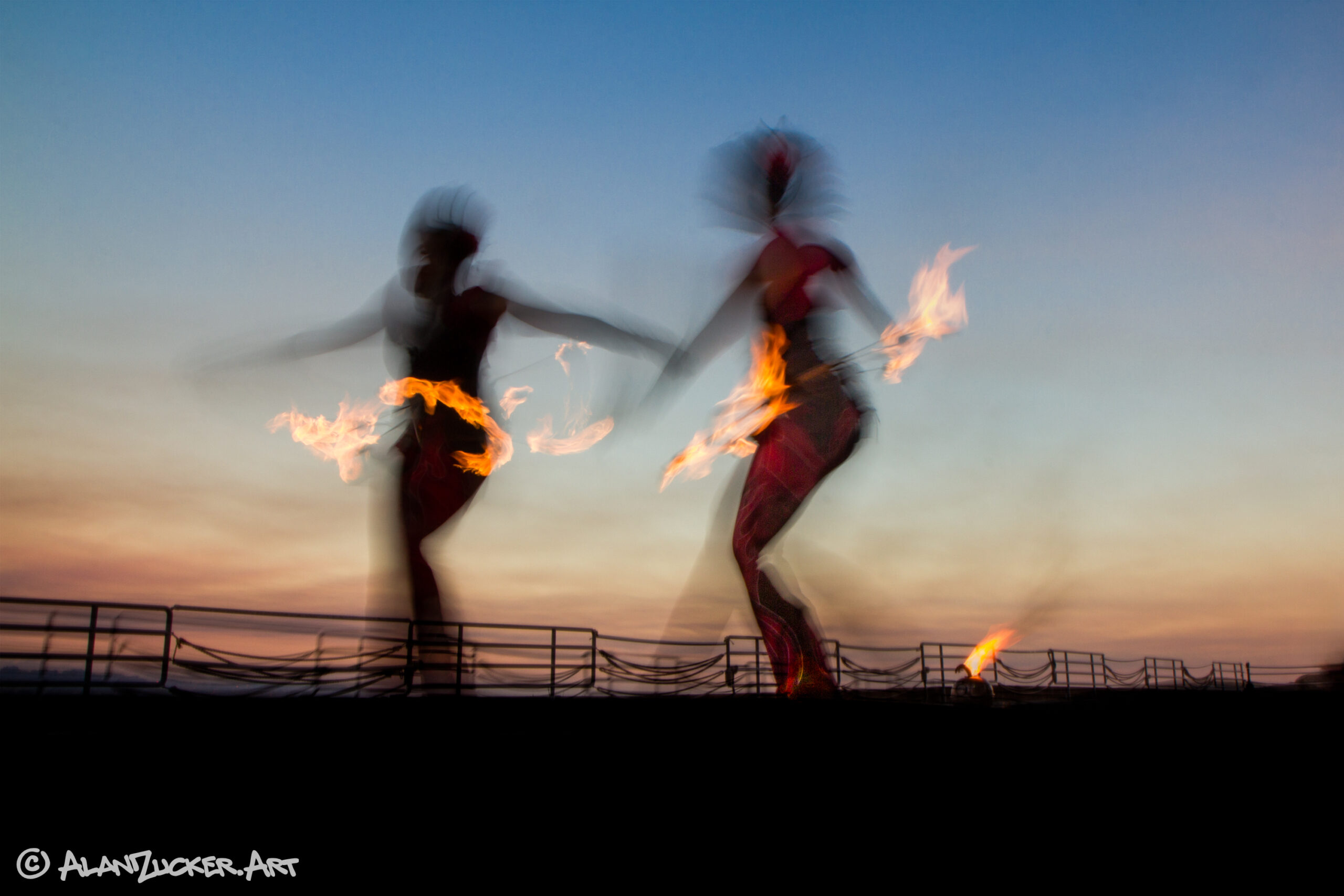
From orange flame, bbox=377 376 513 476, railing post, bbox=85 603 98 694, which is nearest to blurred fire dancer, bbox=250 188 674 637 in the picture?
orange flame, bbox=377 376 513 476

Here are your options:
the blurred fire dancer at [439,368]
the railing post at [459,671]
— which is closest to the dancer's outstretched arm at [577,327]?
the blurred fire dancer at [439,368]

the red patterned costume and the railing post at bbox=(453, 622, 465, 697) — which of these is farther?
the red patterned costume

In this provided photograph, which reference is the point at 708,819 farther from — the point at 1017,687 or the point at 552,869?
the point at 1017,687

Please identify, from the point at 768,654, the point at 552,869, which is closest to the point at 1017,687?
the point at 768,654

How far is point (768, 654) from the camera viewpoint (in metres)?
7.21

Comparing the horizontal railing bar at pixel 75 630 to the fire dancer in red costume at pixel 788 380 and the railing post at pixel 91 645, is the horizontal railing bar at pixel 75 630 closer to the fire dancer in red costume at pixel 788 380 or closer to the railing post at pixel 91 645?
the railing post at pixel 91 645

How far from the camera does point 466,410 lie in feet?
18.5

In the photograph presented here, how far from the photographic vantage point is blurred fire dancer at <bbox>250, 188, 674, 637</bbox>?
5.66 meters

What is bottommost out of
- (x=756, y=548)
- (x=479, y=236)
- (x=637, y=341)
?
(x=756, y=548)

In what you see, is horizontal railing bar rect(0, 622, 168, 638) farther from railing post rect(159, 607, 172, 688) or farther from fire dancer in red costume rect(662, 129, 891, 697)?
fire dancer in red costume rect(662, 129, 891, 697)

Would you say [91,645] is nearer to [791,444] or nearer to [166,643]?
[166,643]

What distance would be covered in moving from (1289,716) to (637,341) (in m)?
9.06

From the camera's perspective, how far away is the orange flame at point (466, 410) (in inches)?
221

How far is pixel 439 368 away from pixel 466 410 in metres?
0.31
